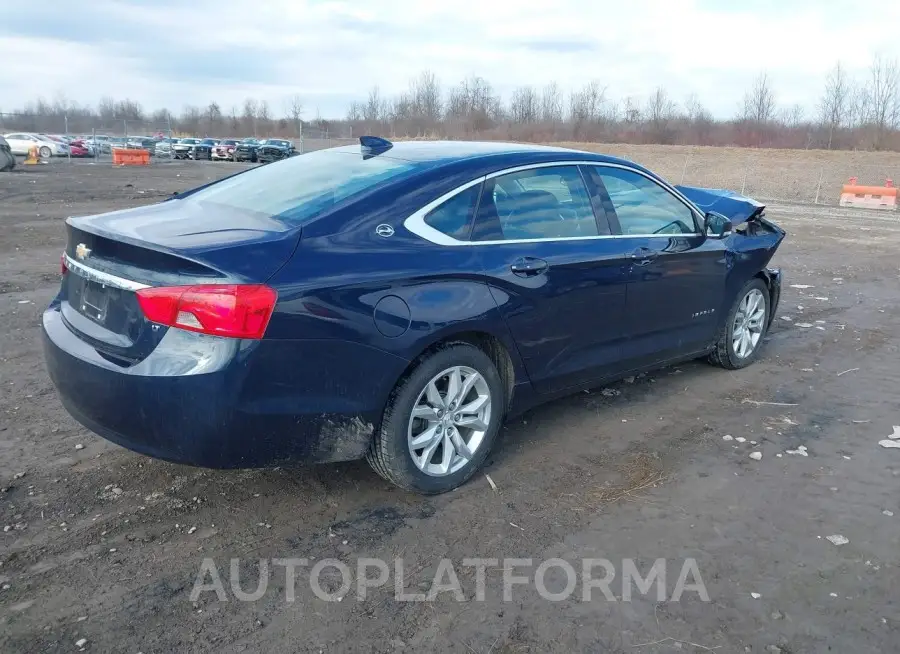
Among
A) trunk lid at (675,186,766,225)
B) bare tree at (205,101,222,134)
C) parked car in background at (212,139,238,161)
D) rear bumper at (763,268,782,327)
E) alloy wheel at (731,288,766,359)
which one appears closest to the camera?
alloy wheel at (731,288,766,359)

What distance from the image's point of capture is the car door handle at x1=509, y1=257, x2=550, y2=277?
3.83 metres

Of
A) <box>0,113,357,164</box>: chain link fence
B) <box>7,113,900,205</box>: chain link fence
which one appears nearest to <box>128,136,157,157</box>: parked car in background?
<box>0,113,357,164</box>: chain link fence

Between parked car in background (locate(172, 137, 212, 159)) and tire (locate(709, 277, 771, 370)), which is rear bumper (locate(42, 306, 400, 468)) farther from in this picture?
parked car in background (locate(172, 137, 212, 159))

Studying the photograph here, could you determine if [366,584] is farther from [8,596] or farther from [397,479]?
[8,596]

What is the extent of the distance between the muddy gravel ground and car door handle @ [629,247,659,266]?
102cm

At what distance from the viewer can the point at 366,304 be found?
324 centimetres

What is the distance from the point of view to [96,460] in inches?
154

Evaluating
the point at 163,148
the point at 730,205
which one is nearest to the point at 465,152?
the point at 730,205

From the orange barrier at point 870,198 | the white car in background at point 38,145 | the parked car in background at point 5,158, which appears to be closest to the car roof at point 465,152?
the orange barrier at point 870,198

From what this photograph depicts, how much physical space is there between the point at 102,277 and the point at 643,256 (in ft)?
9.79

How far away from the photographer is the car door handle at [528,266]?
383 cm

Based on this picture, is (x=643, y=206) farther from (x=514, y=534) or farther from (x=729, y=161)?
(x=729, y=161)

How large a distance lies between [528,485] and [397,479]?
73 cm

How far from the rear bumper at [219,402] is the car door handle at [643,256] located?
1.94 meters
